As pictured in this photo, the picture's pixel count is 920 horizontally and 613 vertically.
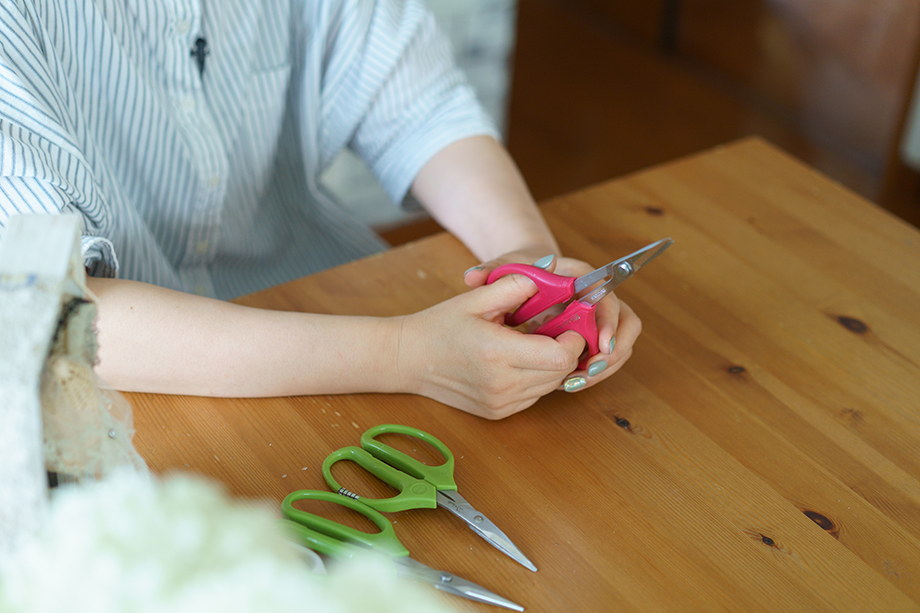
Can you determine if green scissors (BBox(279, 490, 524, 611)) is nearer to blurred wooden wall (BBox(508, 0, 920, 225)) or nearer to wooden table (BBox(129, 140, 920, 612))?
wooden table (BBox(129, 140, 920, 612))

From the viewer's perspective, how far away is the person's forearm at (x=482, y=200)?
31.1 inches

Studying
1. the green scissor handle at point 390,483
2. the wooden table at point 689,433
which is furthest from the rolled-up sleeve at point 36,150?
the green scissor handle at point 390,483

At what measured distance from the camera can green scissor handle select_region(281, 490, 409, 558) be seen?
1.61 feet

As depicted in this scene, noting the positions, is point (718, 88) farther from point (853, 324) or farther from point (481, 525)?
point (481, 525)

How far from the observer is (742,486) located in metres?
0.58

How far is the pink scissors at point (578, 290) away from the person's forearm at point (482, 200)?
0.39ft

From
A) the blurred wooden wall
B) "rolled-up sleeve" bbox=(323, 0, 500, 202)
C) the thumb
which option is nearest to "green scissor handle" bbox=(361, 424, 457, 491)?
the thumb

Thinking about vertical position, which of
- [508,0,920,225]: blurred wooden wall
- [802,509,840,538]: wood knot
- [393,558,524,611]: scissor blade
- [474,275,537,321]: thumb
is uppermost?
[474,275,537,321]: thumb

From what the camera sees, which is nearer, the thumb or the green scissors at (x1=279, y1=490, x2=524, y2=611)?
the green scissors at (x1=279, y1=490, x2=524, y2=611)

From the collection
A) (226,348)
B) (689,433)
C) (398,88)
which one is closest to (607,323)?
(689,433)

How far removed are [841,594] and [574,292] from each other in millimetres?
289

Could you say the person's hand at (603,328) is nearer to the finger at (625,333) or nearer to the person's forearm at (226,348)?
the finger at (625,333)

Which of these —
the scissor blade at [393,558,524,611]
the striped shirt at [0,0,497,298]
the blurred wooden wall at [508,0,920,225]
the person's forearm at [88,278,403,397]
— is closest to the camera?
the scissor blade at [393,558,524,611]

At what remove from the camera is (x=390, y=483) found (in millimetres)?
561
